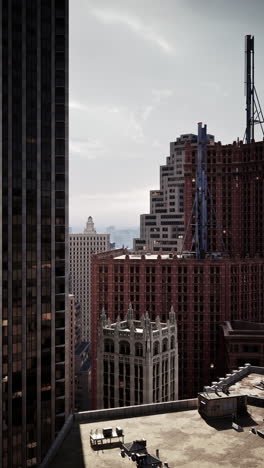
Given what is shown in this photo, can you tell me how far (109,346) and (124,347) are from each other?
4.12 meters

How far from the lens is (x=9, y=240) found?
5005 inches

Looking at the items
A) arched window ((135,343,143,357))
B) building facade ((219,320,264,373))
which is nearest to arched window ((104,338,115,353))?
arched window ((135,343,143,357))

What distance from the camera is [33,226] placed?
13150 centimetres

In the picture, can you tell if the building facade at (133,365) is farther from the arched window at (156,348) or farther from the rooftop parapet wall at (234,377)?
the rooftop parapet wall at (234,377)

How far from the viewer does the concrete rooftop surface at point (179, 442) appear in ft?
200

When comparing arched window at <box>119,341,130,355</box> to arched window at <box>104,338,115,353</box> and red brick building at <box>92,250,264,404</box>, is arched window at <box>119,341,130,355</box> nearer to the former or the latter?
arched window at <box>104,338,115,353</box>

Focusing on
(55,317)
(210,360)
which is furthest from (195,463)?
(210,360)

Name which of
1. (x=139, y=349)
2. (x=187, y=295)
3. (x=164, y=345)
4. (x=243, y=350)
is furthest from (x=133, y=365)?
(x=187, y=295)

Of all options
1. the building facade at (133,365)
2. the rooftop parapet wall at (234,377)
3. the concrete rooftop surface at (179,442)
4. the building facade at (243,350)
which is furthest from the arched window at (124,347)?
the building facade at (243,350)

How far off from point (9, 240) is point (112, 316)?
72.7m

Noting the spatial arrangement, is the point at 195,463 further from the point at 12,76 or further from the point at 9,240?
the point at 12,76

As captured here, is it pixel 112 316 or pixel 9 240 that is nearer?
pixel 9 240

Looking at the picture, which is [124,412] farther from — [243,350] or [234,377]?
[243,350]

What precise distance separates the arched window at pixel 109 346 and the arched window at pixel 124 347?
7.13ft
